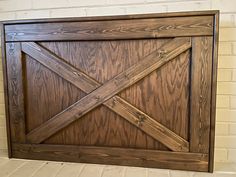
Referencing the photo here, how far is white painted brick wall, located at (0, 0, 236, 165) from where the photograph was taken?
5.37 feet

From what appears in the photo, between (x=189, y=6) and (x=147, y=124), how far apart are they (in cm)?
98

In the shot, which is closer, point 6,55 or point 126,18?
point 126,18

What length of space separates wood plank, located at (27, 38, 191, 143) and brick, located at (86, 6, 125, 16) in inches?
18.4

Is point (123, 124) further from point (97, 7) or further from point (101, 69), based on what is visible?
point (97, 7)

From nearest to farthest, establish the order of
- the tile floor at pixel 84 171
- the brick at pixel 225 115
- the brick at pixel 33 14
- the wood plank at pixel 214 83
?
the wood plank at pixel 214 83
the tile floor at pixel 84 171
the brick at pixel 225 115
the brick at pixel 33 14

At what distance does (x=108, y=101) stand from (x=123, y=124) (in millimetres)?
227

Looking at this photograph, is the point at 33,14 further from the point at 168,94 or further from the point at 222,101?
the point at 222,101

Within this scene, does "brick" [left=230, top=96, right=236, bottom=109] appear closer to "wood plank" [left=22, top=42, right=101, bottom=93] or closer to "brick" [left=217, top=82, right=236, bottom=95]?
"brick" [left=217, top=82, right=236, bottom=95]

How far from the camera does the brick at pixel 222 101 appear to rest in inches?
66.7

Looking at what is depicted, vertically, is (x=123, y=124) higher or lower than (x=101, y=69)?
lower

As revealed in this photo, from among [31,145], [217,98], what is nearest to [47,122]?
[31,145]

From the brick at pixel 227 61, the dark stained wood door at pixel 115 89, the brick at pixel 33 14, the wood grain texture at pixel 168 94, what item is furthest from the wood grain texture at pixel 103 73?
the brick at pixel 227 61

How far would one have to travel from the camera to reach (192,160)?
163 cm

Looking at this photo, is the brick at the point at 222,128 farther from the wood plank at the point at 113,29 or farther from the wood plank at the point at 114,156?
the wood plank at the point at 113,29
